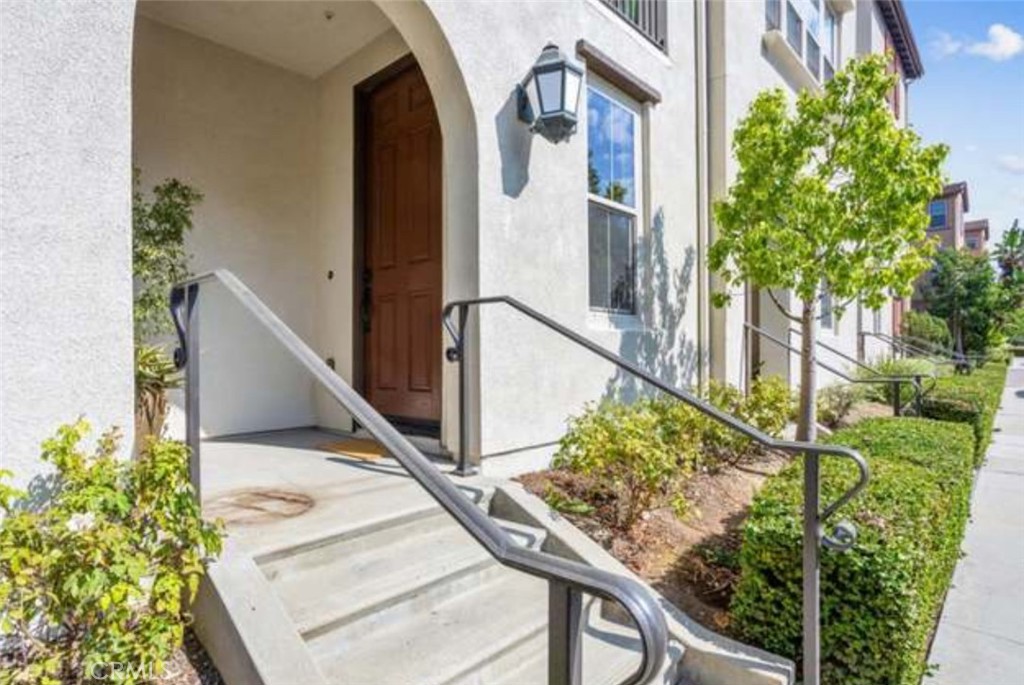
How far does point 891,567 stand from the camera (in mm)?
2414

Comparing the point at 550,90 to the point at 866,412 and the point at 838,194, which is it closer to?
the point at 838,194

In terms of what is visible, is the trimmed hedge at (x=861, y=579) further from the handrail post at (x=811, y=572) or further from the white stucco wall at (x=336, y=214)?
the white stucco wall at (x=336, y=214)

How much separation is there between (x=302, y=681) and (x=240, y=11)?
4.61 m

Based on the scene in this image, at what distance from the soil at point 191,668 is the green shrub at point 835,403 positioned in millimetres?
7577

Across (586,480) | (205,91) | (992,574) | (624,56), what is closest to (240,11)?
(205,91)

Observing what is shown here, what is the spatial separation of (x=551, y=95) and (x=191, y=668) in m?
3.70

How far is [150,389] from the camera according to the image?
12.4 feet

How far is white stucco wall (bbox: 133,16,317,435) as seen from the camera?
461 centimetres

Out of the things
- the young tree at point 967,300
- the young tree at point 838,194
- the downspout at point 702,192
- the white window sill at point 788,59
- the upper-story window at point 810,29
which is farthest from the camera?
the young tree at point 967,300

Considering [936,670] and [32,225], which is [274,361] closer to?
[32,225]

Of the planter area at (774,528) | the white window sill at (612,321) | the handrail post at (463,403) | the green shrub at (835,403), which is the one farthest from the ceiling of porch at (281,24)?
the green shrub at (835,403)

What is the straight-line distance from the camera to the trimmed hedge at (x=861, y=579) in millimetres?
2412

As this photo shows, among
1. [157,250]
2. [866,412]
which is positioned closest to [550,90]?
[157,250]

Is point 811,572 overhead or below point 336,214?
below
